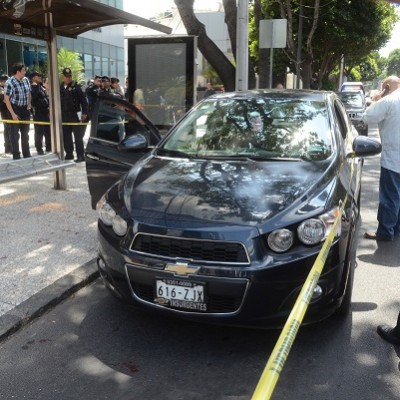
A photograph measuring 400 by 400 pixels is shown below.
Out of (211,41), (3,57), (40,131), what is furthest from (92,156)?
(3,57)

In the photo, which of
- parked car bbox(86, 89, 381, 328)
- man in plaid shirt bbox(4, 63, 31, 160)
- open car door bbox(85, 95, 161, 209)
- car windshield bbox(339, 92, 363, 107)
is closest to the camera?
parked car bbox(86, 89, 381, 328)

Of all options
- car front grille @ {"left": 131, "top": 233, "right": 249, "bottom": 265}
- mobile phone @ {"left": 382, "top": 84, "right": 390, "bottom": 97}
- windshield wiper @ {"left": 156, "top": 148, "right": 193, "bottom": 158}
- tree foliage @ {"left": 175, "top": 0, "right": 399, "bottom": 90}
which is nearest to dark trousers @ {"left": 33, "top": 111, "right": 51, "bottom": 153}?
windshield wiper @ {"left": 156, "top": 148, "right": 193, "bottom": 158}

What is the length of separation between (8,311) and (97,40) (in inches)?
1256

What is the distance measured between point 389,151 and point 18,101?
7.14m

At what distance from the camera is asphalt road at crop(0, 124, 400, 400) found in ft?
9.32

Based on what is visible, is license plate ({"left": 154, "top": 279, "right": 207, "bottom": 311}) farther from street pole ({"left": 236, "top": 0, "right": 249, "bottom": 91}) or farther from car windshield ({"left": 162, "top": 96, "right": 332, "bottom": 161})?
street pole ({"left": 236, "top": 0, "right": 249, "bottom": 91})

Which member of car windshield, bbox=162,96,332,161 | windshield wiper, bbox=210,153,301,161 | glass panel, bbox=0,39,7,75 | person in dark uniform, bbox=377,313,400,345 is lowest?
person in dark uniform, bbox=377,313,400,345

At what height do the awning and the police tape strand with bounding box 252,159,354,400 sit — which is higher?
the awning

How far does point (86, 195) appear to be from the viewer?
Result: 7266mm

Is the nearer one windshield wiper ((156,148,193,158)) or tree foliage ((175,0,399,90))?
windshield wiper ((156,148,193,158))

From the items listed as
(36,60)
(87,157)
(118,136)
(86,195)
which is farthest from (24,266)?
(36,60)

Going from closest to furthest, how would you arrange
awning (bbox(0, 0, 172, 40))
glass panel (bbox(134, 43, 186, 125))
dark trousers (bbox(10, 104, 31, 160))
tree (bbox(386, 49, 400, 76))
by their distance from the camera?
1. awning (bbox(0, 0, 172, 40))
2. dark trousers (bbox(10, 104, 31, 160))
3. glass panel (bbox(134, 43, 186, 125))
4. tree (bbox(386, 49, 400, 76))

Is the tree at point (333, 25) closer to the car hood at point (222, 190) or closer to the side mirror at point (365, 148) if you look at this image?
the side mirror at point (365, 148)

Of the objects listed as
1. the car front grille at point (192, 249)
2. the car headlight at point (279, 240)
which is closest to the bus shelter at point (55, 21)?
the car front grille at point (192, 249)
